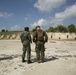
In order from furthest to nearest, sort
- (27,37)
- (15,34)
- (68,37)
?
1. (15,34)
2. (68,37)
3. (27,37)

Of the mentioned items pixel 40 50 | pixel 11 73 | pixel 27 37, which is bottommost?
pixel 11 73

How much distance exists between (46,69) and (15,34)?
A: 72873mm

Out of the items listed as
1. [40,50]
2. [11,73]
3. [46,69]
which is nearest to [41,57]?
[40,50]

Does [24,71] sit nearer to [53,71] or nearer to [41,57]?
[53,71]

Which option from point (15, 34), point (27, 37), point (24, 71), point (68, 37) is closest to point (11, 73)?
point (24, 71)

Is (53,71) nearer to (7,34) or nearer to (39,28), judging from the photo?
(39,28)

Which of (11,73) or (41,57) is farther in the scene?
(41,57)

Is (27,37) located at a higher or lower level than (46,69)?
higher

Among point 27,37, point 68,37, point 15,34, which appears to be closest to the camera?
point 27,37

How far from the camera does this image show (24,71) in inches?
374

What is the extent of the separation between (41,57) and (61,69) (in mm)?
2377

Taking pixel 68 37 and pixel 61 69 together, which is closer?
pixel 61 69

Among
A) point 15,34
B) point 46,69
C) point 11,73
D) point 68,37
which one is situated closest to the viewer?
point 11,73

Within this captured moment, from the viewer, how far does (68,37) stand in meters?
73.4
